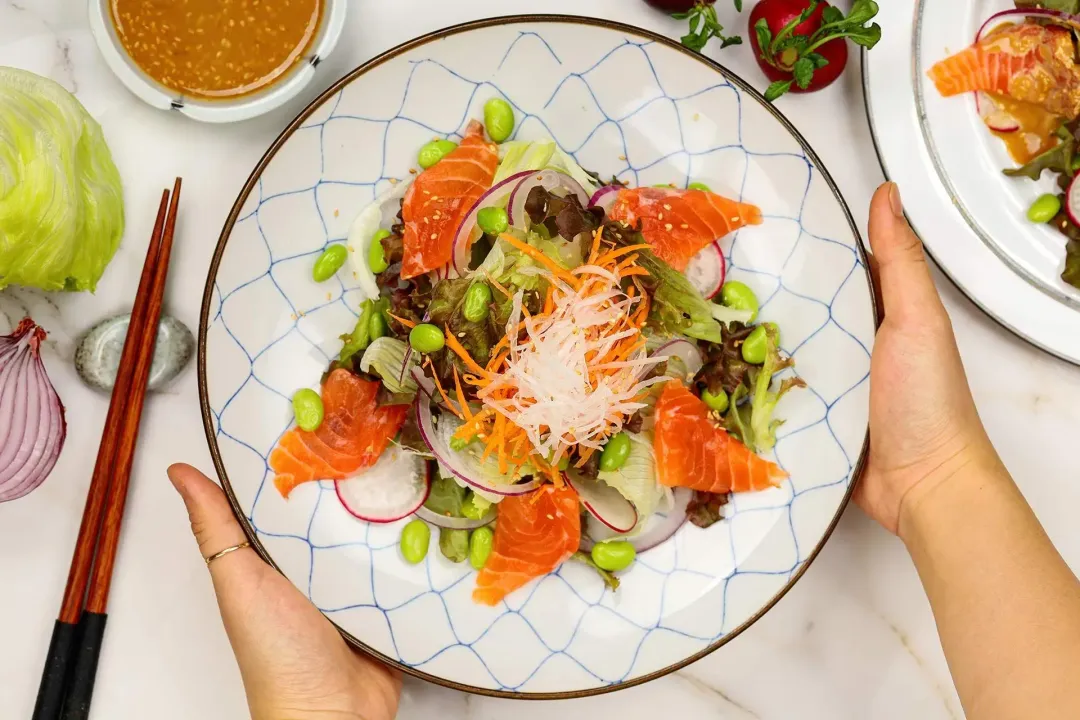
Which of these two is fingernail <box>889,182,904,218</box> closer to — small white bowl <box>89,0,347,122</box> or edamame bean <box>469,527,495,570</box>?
edamame bean <box>469,527,495,570</box>

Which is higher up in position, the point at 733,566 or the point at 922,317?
the point at 922,317

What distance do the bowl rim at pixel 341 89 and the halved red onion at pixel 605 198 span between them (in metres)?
0.38

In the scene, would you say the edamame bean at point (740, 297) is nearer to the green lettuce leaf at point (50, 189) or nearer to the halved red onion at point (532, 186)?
the halved red onion at point (532, 186)

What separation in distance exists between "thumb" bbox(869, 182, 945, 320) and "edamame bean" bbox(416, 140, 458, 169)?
1.11m

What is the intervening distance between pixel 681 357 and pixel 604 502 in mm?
438

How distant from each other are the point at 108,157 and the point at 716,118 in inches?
64.6

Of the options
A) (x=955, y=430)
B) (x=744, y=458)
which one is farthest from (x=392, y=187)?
(x=955, y=430)

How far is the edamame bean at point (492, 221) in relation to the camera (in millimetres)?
1849

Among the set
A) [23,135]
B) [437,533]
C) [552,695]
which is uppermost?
[23,135]

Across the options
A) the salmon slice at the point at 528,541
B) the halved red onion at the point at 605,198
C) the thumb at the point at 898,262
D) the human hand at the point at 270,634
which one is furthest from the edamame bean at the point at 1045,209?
the human hand at the point at 270,634

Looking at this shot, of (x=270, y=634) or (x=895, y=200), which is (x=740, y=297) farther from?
(x=270, y=634)

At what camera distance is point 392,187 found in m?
2.04

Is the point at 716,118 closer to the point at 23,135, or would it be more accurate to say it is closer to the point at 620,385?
the point at 620,385

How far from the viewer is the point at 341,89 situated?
1.88m
